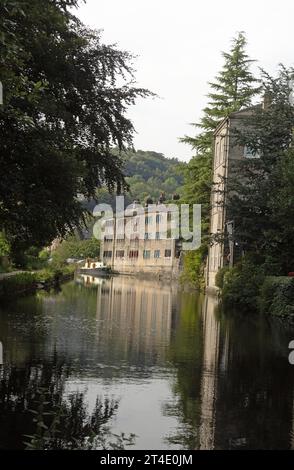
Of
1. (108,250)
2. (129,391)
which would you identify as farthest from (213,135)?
(108,250)

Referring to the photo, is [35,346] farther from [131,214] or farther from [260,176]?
[131,214]

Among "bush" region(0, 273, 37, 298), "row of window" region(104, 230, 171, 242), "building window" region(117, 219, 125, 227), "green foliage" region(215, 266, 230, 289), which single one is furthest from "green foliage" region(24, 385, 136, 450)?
"building window" region(117, 219, 125, 227)

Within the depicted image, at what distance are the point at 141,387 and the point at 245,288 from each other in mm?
19836

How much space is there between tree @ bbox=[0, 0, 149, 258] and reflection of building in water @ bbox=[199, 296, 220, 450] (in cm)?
444

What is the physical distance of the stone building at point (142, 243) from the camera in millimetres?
79188

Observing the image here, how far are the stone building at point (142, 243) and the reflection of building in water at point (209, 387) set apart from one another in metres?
52.4

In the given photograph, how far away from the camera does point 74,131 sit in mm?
16312

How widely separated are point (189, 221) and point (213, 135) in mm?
7657

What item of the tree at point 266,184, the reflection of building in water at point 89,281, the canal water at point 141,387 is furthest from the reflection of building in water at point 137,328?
the reflection of building in water at point 89,281

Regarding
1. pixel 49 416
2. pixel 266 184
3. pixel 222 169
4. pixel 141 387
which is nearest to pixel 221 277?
pixel 222 169

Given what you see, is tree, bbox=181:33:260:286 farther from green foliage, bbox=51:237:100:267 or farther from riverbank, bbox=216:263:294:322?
green foliage, bbox=51:237:100:267

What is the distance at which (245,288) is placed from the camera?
28.8 metres

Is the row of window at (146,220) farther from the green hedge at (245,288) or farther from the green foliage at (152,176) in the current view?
the green hedge at (245,288)

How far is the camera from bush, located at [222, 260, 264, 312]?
2795 centimetres
